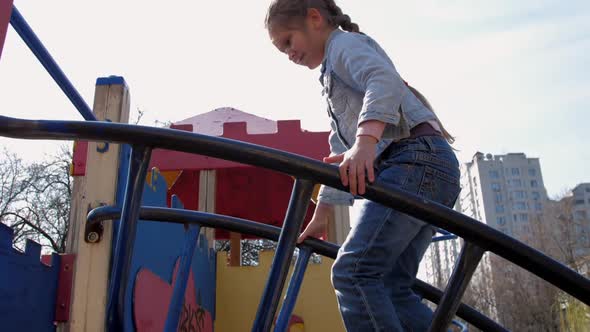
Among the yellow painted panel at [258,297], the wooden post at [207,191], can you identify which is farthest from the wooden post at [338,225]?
the wooden post at [207,191]

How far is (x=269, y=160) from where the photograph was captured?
825mm

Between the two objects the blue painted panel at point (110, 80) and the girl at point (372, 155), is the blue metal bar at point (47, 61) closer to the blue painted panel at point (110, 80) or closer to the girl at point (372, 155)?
the blue painted panel at point (110, 80)

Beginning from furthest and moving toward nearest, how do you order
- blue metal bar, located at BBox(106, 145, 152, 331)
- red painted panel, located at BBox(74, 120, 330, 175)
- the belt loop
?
red painted panel, located at BBox(74, 120, 330, 175), the belt loop, blue metal bar, located at BBox(106, 145, 152, 331)

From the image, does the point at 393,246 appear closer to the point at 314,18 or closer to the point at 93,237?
the point at 314,18

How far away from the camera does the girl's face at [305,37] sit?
139 centimetres

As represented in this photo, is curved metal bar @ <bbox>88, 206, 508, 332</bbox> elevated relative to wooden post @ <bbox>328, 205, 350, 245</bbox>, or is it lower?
lower

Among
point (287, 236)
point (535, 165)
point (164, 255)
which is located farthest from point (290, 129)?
point (535, 165)

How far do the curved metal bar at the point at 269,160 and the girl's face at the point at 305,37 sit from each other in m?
0.64

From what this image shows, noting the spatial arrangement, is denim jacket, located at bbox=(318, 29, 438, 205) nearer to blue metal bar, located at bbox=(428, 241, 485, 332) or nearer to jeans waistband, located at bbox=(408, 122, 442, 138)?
jeans waistband, located at bbox=(408, 122, 442, 138)

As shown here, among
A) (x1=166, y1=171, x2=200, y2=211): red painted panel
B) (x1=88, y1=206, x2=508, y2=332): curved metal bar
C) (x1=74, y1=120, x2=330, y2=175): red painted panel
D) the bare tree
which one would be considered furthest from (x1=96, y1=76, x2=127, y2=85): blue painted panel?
the bare tree

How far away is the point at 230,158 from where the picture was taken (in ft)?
2.68

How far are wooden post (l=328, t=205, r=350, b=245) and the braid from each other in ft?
7.68

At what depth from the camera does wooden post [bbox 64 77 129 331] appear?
1325 millimetres

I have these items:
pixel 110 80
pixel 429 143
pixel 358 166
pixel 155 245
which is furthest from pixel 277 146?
pixel 358 166
